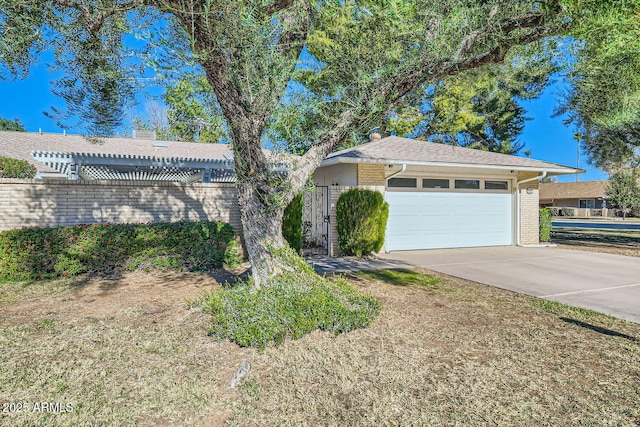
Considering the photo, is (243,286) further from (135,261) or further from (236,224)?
(236,224)

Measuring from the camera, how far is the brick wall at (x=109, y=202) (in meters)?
8.08

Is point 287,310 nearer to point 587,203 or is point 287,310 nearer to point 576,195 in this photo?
point 576,195

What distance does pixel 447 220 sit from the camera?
12.5 meters

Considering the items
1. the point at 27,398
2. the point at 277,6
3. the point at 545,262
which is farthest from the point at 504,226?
the point at 27,398

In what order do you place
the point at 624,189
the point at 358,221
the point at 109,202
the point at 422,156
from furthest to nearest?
the point at 624,189, the point at 422,156, the point at 358,221, the point at 109,202

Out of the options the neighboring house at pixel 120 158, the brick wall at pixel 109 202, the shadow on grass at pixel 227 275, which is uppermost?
the neighboring house at pixel 120 158

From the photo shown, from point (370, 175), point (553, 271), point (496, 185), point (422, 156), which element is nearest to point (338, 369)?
point (553, 271)

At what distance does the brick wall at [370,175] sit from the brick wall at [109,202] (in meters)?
3.72

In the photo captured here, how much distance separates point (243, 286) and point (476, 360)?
304 cm

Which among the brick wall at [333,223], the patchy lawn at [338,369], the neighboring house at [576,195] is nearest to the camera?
the patchy lawn at [338,369]

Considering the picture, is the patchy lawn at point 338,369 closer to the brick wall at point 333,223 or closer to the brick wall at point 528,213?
the brick wall at point 333,223

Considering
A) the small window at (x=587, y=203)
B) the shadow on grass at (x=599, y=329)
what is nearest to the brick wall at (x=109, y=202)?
the shadow on grass at (x=599, y=329)

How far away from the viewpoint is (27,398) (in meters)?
3.06

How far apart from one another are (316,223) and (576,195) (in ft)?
161
